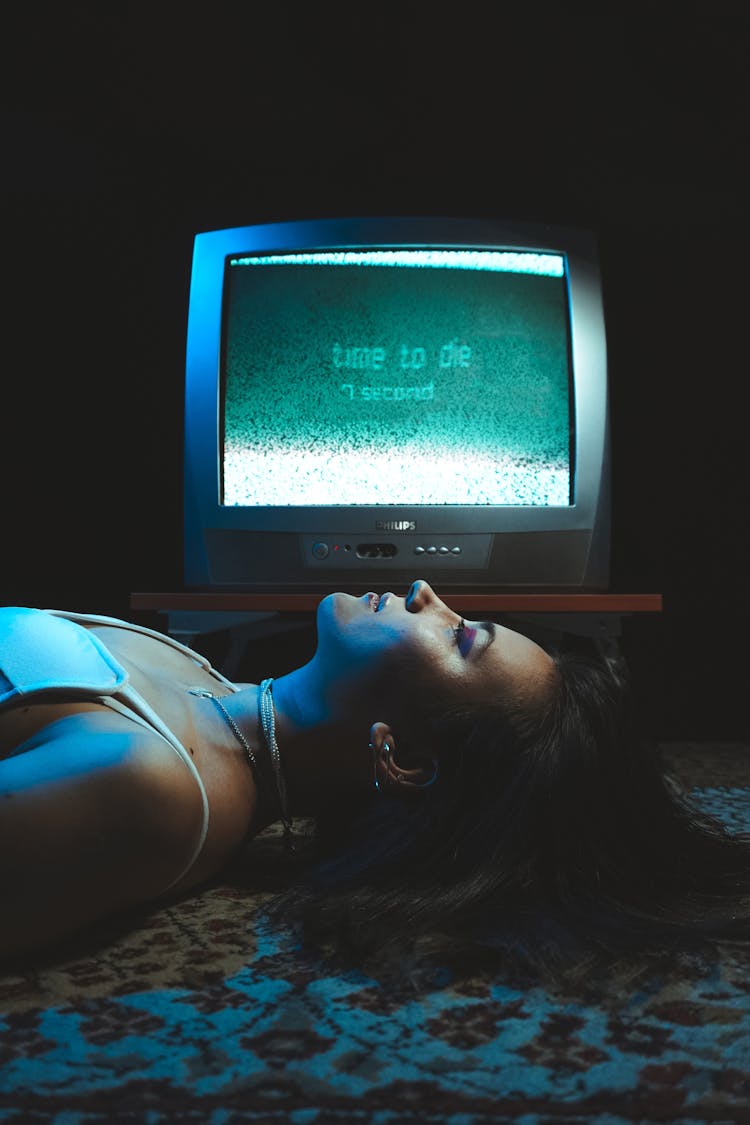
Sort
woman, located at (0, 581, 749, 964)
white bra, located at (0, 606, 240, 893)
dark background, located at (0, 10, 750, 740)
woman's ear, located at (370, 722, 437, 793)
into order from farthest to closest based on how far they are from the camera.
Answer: dark background, located at (0, 10, 750, 740)
woman's ear, located at (370, 722, 437, 793)
white bra, located at (0, 606, 240, 893)
woman, located at (0, 581, 749, 964)

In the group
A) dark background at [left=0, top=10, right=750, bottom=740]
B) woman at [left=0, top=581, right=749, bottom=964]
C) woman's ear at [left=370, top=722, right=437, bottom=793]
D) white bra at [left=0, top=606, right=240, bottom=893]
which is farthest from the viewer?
dark background at [left=0, top=10, right=750, bottom=740]

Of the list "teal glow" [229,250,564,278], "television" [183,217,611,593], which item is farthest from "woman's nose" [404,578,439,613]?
"teal glow" [229,250,564,278]

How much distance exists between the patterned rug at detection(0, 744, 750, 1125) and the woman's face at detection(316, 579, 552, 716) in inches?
13.8

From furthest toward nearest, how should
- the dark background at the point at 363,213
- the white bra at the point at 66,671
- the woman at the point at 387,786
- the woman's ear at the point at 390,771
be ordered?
the dark background at the point at 363,213 < the woman's ear at the point at 390,771 < the white bra at the point at 66,671 < the woman at the point at 387,786

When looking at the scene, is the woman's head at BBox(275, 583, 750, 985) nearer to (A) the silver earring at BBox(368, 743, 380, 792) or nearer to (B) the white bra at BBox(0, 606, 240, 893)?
(A) the silver earring at BBox(368, 743, 380, 792)

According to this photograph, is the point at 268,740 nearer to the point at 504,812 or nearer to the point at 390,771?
the point at 390,771

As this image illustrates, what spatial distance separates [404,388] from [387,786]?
1.31 m

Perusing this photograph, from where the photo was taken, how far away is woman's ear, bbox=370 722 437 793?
1288mm

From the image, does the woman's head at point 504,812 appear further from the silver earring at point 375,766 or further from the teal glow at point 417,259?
the teal glow at point 417,259

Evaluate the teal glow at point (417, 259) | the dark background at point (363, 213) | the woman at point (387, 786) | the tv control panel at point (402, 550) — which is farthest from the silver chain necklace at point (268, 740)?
the dark background at point (363, 213)

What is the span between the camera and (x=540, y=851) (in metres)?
1.22

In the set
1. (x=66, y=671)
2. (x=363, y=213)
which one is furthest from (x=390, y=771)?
(x=363, y=213)

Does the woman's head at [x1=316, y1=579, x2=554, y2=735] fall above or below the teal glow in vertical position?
below

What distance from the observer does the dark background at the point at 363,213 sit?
2.88 m
